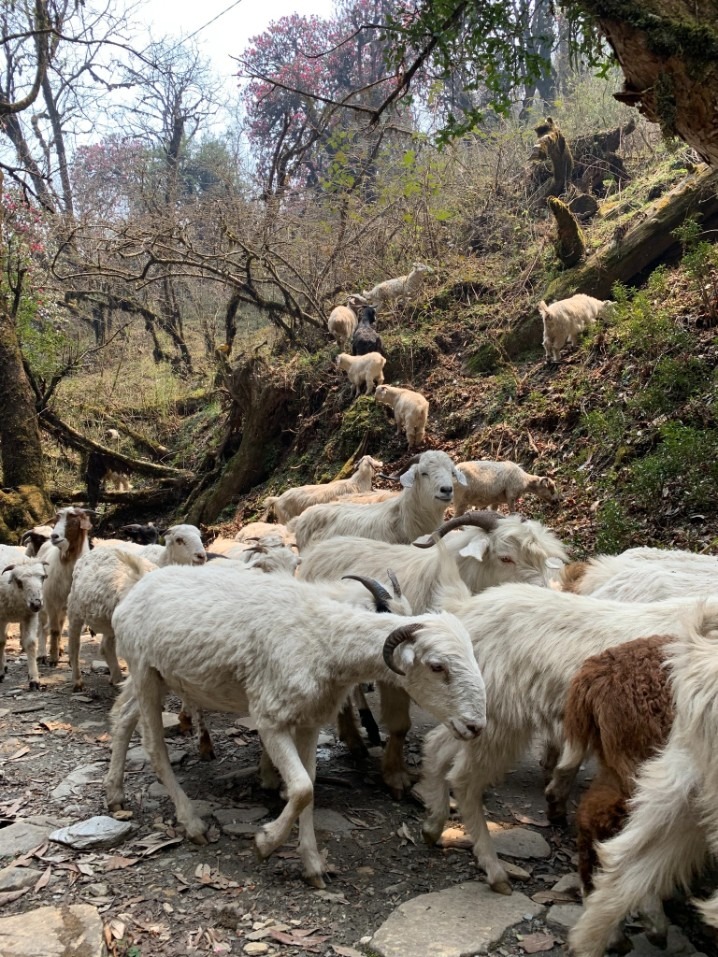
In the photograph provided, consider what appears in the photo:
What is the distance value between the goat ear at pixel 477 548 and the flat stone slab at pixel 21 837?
9.57 ft

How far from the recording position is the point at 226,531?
12.0 metres

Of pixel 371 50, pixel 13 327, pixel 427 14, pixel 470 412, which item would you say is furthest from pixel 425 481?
pixel 371 50

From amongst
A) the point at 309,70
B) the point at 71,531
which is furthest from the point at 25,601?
the point at 309,70

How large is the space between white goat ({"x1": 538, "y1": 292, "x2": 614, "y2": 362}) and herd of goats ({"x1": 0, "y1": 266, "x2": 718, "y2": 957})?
5877 mm

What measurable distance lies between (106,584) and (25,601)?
1208 mm

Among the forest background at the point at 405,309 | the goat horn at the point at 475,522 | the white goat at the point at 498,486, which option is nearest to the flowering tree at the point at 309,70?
the forest background at the point at 405,309

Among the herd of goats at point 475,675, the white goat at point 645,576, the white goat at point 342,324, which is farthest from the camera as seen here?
the white goat at point 342,324

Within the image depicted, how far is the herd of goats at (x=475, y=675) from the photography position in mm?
2848

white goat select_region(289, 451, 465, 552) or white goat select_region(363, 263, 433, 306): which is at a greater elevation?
white goat select_region(363, 263, 433, 306)

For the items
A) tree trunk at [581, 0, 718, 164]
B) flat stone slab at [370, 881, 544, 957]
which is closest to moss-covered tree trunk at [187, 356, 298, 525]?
tree trunk at [581, 0, 718, 164]

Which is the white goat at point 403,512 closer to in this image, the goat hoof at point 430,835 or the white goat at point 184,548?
the white goat at point 184,548

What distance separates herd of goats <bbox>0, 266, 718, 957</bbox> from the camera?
285cm

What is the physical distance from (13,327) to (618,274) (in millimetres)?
9191

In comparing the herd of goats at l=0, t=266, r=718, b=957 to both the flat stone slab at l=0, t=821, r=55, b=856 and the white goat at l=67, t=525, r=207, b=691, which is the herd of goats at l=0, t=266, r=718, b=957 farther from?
the flat stone slab at l=0, t=821, r=55, b=856
